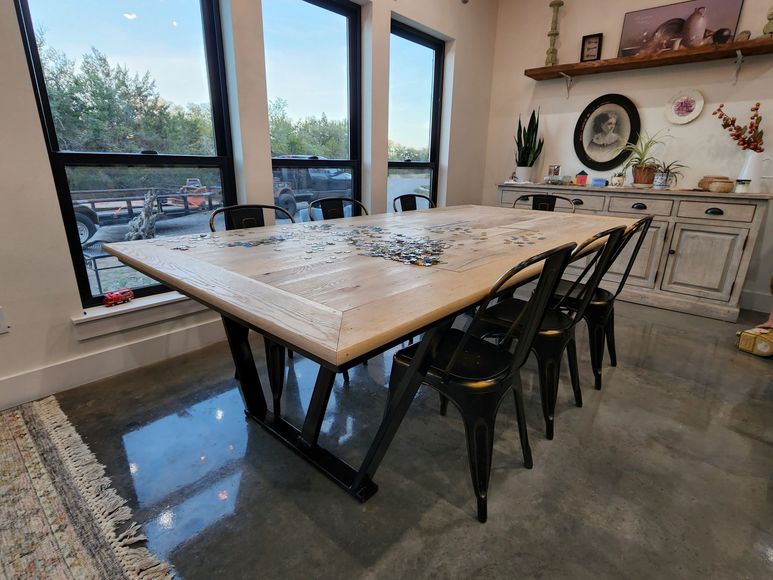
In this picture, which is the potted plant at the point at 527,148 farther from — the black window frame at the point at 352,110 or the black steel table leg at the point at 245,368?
the black steel table leg at the point at 245,368

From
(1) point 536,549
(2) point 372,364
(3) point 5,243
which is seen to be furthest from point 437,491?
(3) point 5,243

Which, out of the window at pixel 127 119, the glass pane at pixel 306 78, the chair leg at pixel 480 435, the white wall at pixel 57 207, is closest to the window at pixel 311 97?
the glass pane at pixel 306 78

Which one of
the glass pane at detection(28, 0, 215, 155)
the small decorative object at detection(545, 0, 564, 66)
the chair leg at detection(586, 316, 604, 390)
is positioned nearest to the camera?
the glass pane at detection(28, 0, 215, 155)

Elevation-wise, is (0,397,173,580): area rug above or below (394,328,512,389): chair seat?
below

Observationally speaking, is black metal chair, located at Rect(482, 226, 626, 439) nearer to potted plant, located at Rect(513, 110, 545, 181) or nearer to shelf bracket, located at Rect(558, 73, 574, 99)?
potted plant, located at Rect(513, 110, 545, 181)


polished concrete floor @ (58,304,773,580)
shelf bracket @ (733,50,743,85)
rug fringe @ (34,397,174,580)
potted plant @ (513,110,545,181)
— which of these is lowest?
polished concrete floor @ (58,304,773,580)

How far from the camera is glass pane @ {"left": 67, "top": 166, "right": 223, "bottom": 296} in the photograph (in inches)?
80.4

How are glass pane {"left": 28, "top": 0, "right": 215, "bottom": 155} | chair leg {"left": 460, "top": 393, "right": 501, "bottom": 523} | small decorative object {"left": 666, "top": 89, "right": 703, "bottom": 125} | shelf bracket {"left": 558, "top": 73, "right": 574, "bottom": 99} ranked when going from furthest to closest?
shelf bracket {"left": 558, "top": 73, "right": 574, "bottom": 99}, small decorative object {"left": 666, "top": 89, "right": 703, "bottom": 125}, glass pane {"left": 28, "top": 0, "right": 215, "bottom": 155}, chair leg {"left": 460, "top": 393, "right": 501, "bottom": 523}

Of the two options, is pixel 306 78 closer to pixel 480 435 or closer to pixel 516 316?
pixel 516 316

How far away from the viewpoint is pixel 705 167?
334 cm

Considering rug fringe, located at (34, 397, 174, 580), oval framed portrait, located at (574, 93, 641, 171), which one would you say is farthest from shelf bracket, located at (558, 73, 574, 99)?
rug fringe, located at (34, 397, 174, 580)

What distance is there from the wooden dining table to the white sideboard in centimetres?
154

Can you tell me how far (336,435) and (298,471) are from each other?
0.24 m

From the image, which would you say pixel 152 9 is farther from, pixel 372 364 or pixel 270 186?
pixel 372 364
